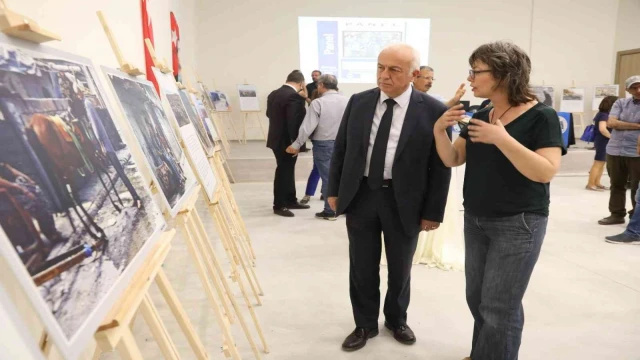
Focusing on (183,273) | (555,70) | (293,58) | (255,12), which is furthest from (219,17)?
(555,70)

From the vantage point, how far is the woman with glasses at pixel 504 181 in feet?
4.28

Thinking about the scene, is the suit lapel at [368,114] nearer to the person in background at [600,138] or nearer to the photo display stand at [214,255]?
the photo display stand at [214,255]

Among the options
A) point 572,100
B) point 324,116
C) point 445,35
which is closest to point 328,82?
point 324,116

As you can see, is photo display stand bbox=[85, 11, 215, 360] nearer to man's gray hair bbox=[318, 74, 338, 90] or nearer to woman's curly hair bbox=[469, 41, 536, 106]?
woman's curly hair bbox=[469, 41, 536, 106]

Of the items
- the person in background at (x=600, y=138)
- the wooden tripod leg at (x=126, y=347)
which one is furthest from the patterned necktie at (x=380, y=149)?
the person in background at (x=600, y=138)

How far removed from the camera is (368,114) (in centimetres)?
185

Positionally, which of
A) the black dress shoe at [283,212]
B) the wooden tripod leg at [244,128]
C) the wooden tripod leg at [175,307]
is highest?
the wooden tripod leg at [175,307]

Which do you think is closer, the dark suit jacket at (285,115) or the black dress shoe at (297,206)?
the dark suit jacket at (285,115)

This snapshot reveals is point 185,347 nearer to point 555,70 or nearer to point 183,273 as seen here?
point 183,273

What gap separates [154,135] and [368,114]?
92 centimetres

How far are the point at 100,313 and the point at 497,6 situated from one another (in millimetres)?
9990

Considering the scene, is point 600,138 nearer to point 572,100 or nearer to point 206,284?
point 572,100

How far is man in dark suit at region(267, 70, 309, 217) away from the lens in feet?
13.8

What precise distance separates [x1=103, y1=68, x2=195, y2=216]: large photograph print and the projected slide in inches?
291
